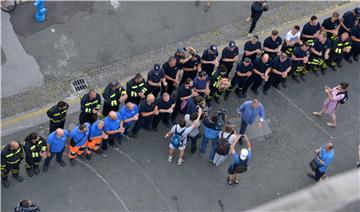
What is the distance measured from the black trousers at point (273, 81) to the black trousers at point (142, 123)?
318cm

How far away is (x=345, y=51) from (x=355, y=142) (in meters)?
2.37

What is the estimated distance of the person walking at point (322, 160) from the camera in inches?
424

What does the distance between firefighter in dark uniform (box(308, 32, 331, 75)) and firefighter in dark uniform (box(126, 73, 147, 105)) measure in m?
4.44

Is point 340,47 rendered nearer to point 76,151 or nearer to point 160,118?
point 160,118

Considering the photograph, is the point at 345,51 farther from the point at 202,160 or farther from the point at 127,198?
the point at 127,198

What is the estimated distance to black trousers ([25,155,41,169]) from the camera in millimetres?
10456

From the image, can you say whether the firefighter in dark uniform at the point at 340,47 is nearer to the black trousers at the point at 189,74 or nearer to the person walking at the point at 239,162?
the black trousers at the point at 189,74

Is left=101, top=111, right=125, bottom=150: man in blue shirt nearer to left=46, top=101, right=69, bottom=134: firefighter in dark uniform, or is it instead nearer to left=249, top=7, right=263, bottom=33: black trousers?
left=46, top=101, right=69, bottom=134: firefighter in dark uniform

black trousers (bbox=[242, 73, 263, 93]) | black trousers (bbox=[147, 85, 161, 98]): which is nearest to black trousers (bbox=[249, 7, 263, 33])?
black trousers (bbox=[242, 73, 263, 93])

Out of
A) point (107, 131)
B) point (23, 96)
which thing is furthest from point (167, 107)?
point (23, 96)

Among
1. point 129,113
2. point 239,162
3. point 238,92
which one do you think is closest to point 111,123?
point 129,113

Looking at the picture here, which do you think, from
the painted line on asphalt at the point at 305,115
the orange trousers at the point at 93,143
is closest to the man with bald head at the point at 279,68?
the painted line on asphalt at the point at 305,115

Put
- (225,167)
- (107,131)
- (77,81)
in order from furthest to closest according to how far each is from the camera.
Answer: (77,81) → (225,167) → (107,131)

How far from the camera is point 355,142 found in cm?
1266
